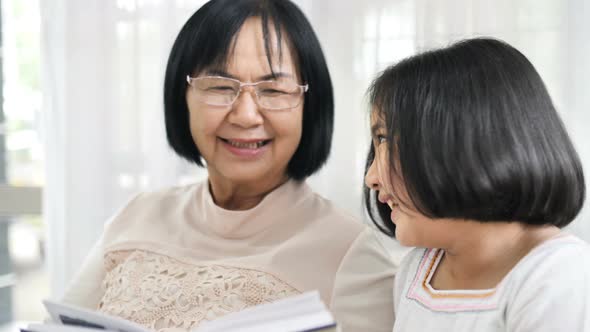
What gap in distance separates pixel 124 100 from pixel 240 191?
0.88m

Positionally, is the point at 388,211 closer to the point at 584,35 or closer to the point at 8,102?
the point at 584,35

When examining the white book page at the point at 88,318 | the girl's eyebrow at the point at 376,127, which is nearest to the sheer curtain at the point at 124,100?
the girl's eyebrow at the point at 376,127

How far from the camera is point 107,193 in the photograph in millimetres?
2486

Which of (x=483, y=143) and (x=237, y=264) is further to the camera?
(x=237, y=264)

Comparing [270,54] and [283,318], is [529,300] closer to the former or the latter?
[283,318]

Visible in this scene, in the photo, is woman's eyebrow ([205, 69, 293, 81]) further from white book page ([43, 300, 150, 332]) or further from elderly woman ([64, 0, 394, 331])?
white book page ([43, 300, 150, 332])

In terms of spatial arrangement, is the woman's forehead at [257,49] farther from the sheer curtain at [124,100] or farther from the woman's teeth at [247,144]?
the sheer curtain at [124,100]

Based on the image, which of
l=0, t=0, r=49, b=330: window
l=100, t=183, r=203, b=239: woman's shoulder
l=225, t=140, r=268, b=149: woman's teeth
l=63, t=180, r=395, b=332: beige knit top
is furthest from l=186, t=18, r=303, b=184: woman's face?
l=0, t=0, r=49, b=330: window

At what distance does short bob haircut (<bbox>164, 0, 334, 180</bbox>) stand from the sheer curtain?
1.43 ft

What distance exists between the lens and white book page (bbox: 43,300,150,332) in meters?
1.20

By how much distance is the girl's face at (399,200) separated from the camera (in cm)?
119

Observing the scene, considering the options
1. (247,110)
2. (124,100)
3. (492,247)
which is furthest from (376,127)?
(124,100)

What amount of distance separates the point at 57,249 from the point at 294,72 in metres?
1.36

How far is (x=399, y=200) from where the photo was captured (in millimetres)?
1213
